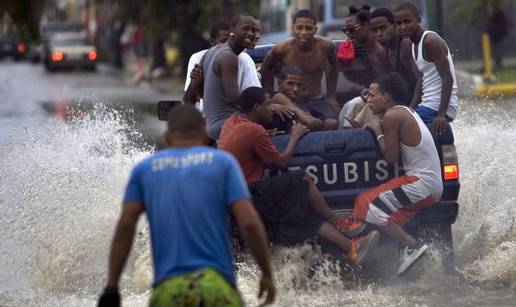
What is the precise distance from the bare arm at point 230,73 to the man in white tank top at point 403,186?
1.13m

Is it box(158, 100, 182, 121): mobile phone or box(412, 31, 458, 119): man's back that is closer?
box(412, 31, 458, 119): man's back

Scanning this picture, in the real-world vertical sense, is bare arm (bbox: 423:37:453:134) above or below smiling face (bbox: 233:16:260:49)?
below

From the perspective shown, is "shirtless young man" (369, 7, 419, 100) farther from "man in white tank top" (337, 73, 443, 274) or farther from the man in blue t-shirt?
the man in blue t-shirt

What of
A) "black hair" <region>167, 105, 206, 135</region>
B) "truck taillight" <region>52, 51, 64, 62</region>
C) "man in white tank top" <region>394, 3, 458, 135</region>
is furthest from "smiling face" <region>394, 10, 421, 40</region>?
"truck taillight" <region>52, 51, 64, 62</region>

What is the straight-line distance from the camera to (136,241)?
9.65 meters

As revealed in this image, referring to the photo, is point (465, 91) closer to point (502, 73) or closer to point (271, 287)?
point (502, 73)

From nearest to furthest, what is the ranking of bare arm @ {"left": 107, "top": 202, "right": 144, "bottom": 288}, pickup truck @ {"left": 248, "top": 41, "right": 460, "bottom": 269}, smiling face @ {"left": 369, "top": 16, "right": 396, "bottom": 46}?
bare arm @ {"left": 107, "top": 202, "right": 144, "bottom": 288}
pickup truck @ {"left": 248, "top": 41, "right": 460, "bottom": 269}
smiling face @ {"left": 369, "top": 16, "right": 396, "bottom": 46}

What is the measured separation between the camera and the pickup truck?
8859 millimetres

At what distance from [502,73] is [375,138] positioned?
68.0 ft

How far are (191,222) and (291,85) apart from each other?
4.50 m

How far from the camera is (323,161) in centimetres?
885

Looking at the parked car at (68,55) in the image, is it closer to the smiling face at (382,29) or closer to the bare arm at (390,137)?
the smiling face at (382,29)

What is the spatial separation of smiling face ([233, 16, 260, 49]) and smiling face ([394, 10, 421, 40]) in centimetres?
111

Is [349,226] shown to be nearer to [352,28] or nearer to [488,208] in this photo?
[488,208]
